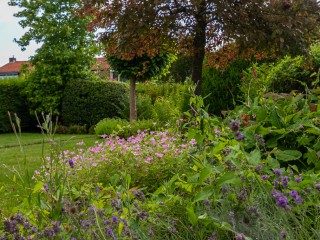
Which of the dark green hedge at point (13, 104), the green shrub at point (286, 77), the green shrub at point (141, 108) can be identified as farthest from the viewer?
the dark green hedge at point (13, 104)

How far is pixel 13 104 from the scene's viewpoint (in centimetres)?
1736

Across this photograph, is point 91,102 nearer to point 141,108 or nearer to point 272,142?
point 141,108

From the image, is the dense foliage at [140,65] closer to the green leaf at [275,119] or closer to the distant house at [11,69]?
the green leaf at [275,119]

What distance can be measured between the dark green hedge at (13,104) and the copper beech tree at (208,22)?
10081mm

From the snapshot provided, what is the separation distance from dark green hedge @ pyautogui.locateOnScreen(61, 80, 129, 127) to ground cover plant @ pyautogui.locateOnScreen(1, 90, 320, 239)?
11.7 meters

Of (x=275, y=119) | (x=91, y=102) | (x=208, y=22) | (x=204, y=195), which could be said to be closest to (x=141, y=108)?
(x=91, y=102)

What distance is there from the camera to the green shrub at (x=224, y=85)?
34.1 feet

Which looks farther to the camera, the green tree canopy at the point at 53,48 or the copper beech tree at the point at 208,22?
the green tree canopy at the point at 53,48

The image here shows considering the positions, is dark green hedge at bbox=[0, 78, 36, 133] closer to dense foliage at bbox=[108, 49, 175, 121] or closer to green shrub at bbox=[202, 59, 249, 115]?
dense foliage at bbox=[108, 49, 175, 121]

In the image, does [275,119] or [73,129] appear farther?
[73,129]

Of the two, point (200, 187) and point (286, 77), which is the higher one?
point (286, 77)

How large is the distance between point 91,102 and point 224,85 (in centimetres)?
680

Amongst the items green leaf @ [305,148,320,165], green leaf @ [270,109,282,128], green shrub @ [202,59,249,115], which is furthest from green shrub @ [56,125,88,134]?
green leaf @ [305,148,320,165]

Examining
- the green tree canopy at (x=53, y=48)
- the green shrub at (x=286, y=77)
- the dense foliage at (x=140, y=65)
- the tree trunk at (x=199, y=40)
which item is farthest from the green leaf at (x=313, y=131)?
the green tree canopy at (x=53, y=48)
